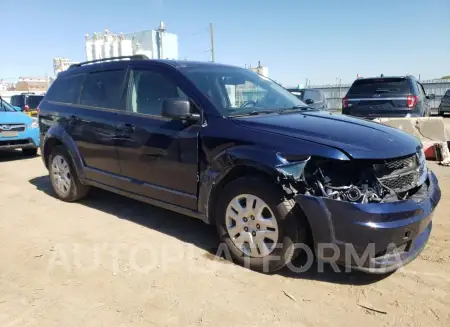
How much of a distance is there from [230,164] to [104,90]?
7.41ft

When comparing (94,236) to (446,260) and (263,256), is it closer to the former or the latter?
(263,256)

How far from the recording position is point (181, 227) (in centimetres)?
432

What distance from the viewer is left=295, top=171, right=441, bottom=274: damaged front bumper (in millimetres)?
2682

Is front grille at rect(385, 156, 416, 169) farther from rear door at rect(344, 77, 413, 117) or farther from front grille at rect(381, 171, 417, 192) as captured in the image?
rear door at rect(344, 77, 413, 117)

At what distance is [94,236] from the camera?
4105mm

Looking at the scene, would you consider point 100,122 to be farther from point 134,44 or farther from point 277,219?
point 134,44

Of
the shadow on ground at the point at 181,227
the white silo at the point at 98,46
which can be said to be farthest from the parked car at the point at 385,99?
the white silo at the point at 98,46

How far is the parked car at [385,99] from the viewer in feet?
28.7

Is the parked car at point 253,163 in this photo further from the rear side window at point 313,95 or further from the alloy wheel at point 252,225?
the rear side window at point 313,95

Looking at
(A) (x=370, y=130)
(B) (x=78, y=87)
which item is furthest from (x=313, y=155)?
(B) (x=78, y=87)

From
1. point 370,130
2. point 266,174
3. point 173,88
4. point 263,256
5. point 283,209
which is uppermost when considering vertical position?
point 173,88

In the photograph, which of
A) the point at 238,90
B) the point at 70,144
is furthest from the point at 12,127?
the point at 238,90

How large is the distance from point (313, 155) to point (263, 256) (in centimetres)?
95

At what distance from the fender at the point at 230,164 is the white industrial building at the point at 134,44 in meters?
28.6
